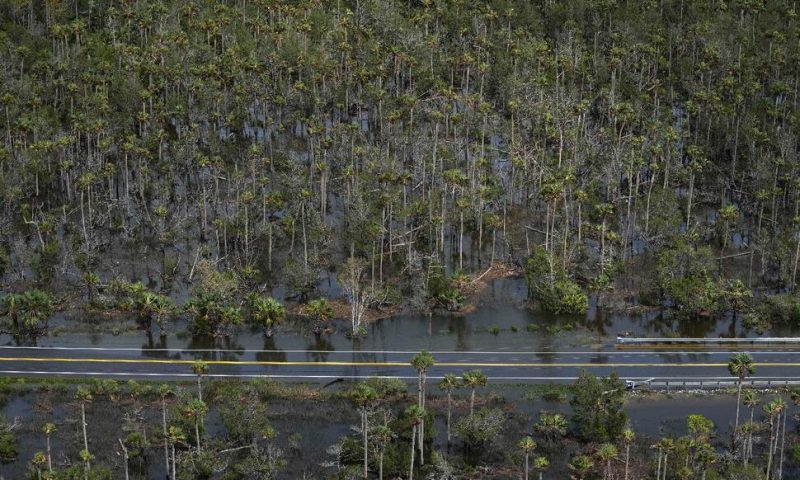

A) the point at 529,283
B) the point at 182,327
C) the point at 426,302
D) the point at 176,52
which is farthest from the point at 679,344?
the point at 176,52

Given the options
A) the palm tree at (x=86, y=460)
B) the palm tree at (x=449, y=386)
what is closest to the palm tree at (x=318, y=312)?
the palm tree at (x=449, y=386)

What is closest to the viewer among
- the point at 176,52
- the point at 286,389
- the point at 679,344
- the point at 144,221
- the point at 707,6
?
the point at 286,389

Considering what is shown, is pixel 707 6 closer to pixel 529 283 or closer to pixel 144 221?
pixel 529 283

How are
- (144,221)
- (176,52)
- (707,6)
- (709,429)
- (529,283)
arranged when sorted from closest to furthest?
(709,429), (529,283), (144,221), (176,52), (707,6)

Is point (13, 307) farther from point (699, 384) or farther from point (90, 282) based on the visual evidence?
point (699, 384)

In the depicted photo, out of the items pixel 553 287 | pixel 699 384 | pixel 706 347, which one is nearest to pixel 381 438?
pixel 699 384

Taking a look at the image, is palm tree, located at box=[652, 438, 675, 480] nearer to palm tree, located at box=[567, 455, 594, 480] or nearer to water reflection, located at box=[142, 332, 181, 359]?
palm tree, located at box=[567, 455, 594, 480]

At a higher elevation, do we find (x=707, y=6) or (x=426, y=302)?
(x=707, y=6)
